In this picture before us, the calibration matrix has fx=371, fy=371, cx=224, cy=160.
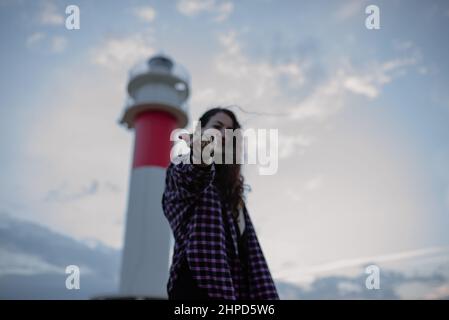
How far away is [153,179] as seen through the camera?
1070cm

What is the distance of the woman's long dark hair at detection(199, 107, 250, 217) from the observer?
75.7 inches

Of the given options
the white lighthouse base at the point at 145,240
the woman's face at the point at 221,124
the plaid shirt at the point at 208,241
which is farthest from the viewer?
the white lighthouse base at the point at 145,240

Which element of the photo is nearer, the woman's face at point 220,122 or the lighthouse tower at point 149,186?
the woman's face at point 220,122

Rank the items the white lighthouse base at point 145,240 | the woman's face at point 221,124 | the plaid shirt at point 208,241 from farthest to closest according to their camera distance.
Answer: the white lighthouse base at point 145,240
the woman's face at point 221,124
the plaid shirt at point 208,241

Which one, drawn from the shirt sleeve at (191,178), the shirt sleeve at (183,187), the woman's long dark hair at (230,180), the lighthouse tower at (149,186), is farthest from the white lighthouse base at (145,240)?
the shirt sleeve at (191,178)

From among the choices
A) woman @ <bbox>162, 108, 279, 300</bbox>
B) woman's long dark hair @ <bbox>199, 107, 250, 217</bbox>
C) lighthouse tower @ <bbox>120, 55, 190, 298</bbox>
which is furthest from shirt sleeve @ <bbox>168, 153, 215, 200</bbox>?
lighthouse tower @ <bbox>120, 55, 190, 298</bbox>

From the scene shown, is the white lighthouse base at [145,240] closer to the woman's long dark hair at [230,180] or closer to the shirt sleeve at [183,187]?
the woman's long dark hair at [230,180]

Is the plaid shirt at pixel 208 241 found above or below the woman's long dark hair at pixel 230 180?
below

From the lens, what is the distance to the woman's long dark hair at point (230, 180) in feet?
6.31

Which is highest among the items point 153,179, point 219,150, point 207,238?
point 153,179
